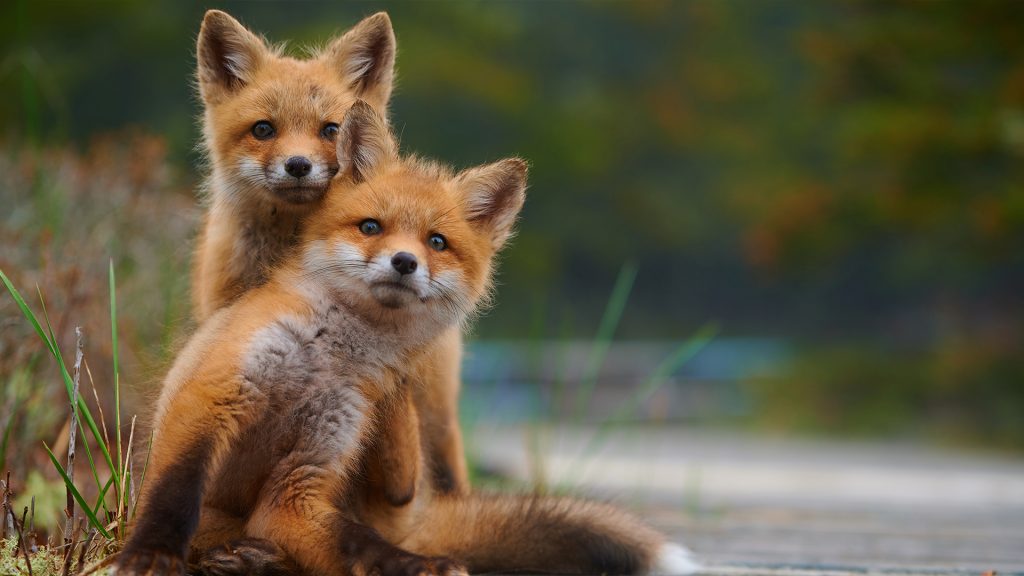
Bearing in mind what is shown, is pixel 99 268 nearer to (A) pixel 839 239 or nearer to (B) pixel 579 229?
(A) pixel 839 239

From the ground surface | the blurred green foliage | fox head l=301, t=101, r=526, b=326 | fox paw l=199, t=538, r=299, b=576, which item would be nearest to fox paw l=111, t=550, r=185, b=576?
fox paw l=199, t=538, r=299, b=576

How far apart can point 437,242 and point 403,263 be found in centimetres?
25

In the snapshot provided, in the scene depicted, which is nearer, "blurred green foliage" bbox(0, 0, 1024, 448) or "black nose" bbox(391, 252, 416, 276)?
"black nose" bbox(391, 252, 416, 276)

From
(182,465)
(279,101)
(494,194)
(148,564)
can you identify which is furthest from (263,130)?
(148,564)

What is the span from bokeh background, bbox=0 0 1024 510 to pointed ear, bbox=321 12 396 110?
3.39 feet

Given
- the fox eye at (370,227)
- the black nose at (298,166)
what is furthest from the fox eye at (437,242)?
the black nose at (298,166)

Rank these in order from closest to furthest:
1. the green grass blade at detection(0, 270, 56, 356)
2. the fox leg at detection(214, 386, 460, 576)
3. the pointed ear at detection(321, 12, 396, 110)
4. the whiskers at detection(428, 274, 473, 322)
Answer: the fox leg at detection(214, 386, 460, 576) → the green grass blade at detection(0, 270, 56, 356) → the whiskers at detection(428, 274, 473, 322) → the pointed ear at detection(321, 12, 396, 110)

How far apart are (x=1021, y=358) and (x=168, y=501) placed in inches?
688

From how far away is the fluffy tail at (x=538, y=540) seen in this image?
3117 mm

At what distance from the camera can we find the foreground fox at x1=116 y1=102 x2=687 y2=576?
8.46ft

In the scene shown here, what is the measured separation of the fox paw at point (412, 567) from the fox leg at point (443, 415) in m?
0.86

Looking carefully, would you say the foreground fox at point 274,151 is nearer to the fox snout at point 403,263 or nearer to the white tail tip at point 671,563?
the fox snout at point 403,263

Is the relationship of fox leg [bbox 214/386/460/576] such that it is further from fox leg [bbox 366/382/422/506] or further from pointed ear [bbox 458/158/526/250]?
pointed ear [bbox 458/158/526/250]

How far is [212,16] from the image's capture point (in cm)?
361
